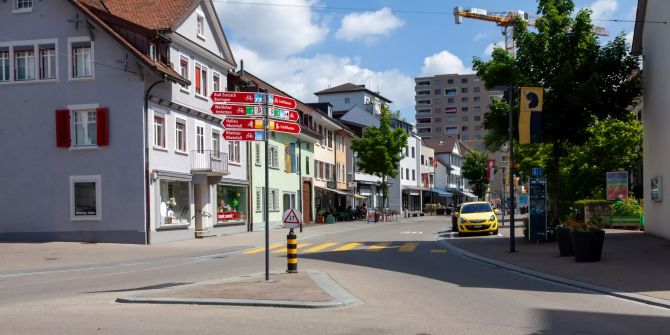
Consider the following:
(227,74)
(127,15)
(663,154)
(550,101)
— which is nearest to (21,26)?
(127,15)

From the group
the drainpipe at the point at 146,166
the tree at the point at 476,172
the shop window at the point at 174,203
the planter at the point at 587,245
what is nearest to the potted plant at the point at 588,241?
the planter at the point at 587,245

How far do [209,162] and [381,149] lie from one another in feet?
86.4

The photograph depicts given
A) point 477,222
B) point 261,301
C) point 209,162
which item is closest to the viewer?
point 261,301

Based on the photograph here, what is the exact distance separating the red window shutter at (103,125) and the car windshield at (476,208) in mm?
16314

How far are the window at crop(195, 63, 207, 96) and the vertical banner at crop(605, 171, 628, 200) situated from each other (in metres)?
19.9

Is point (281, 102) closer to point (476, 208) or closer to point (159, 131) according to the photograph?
point (159, 131)

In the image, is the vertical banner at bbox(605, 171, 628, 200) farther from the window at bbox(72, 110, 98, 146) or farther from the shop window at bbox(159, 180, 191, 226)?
the window at bbox(72, 110, 98, 146)

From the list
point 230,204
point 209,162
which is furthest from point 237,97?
point 230,204

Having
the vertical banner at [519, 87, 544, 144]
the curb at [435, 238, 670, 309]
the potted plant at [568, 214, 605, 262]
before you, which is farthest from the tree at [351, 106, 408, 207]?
the potted plant at [568, 214, 605, 262]

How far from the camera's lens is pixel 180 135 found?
3084cm

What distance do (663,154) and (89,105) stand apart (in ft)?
72.7

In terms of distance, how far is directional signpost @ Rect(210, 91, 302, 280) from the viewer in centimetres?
1261

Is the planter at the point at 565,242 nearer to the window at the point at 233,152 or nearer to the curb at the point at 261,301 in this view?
the curb at the point at 261,301

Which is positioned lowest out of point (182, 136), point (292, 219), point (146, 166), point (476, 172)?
point (292, 219)
